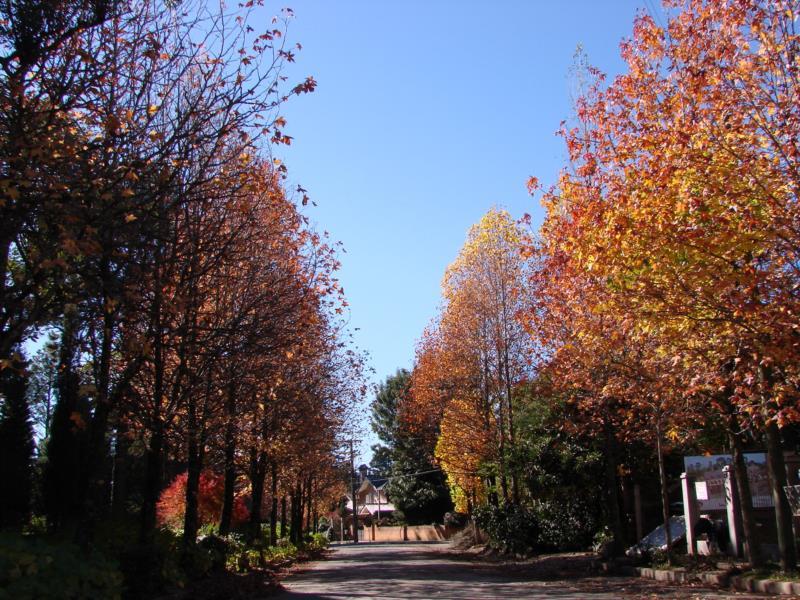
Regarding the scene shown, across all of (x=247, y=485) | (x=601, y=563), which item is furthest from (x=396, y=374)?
(x=601, y=563)

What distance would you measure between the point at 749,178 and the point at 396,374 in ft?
239

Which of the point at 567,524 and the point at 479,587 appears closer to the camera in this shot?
the point at 479,587

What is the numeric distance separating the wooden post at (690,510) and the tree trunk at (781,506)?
3727 millimetres

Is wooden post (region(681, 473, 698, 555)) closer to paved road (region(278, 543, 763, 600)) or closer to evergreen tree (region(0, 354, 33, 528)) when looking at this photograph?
paved road (region(278, 543, 763, 600))

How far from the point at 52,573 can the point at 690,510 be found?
14.4 m

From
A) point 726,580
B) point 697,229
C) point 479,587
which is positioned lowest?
point 479,587

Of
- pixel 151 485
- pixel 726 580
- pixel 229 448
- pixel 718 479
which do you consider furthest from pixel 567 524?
pixel 151 485

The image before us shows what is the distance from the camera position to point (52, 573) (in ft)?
29.0

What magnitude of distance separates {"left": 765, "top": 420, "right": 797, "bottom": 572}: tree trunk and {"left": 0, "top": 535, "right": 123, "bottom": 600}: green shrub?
36.6 feet

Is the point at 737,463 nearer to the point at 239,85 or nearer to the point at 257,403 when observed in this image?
the point at 257,403

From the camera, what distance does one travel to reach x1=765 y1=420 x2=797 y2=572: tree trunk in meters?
13.3

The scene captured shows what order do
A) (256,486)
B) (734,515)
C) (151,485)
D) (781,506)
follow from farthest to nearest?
1. (256,486)
2. (734,515)
3. (151,485)
4. (781,506)

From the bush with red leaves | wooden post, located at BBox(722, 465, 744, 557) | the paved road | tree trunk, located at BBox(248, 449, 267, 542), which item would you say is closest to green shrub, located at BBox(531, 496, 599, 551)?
the paved road

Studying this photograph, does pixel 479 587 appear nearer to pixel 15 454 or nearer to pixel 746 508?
pixel 746 508
